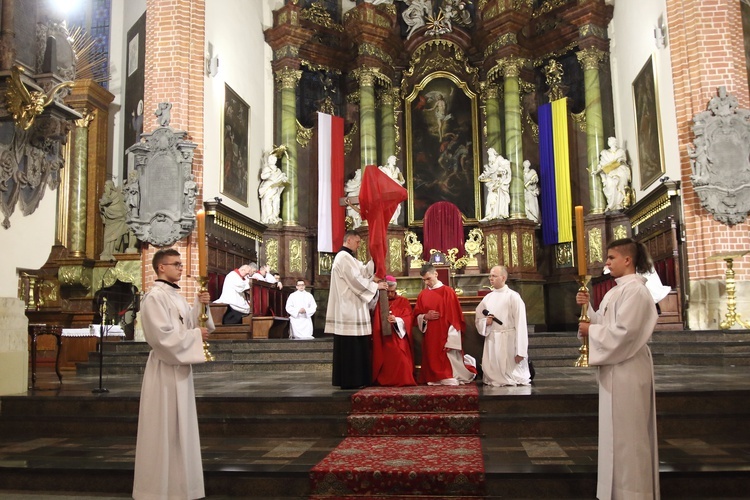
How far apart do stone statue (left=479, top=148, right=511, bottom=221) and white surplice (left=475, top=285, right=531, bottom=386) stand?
8.77 meters

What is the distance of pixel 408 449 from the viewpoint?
5.61 metres

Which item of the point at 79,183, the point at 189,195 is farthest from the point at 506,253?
the point at 79,183

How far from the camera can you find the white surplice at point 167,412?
4.60 meters

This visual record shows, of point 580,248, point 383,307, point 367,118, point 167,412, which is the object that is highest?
point 367,118

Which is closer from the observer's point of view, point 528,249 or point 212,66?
point 212,66

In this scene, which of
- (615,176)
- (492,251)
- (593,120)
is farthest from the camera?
(492,251)

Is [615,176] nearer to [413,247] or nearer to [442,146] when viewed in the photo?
[442,146]

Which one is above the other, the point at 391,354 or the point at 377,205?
the point at 377,205

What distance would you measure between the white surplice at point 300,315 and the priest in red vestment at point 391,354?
5694mm

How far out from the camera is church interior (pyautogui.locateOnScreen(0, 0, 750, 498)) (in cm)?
602

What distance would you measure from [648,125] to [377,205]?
8.14m

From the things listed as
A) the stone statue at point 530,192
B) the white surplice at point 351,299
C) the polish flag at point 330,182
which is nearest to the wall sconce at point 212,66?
the polish flag at point 330,182

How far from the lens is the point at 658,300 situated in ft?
36.8

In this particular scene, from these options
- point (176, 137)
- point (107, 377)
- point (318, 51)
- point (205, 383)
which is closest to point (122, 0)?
point (318, 51)
